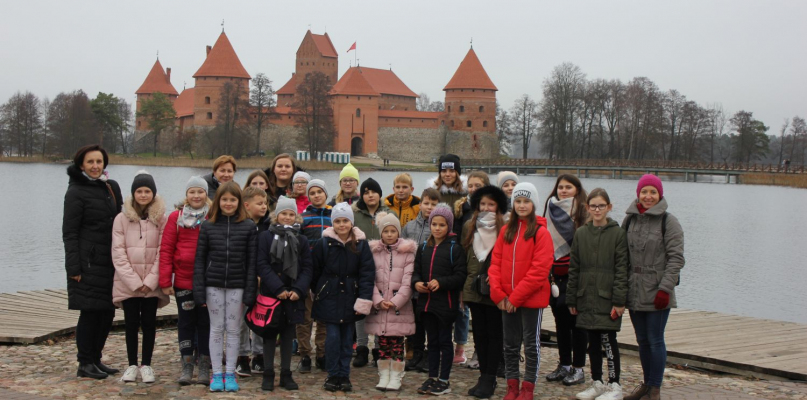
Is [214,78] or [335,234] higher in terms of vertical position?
[214,78]

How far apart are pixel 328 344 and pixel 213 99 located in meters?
50.4

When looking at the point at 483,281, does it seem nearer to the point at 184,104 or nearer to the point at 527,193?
the point at 527,193

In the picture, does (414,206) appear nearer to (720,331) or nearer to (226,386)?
(226,386)

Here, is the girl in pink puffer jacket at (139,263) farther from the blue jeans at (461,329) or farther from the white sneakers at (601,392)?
the white sneakers at (601,392)

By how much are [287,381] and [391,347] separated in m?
0.60

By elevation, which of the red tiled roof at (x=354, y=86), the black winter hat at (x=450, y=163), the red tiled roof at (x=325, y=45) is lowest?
the black winter hat at (x=450, y=163)

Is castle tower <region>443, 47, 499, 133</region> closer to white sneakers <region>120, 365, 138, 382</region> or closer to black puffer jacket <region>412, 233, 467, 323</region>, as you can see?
black puffer jacket <region>412, 233, 467, 323</region>

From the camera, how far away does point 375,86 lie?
61.0m

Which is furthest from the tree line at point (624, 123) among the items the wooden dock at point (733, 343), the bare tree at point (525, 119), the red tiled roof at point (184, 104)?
the wooden dock at point (733, 343)

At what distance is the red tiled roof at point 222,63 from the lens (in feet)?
172

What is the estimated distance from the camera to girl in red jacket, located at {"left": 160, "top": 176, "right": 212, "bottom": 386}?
4.17 metres

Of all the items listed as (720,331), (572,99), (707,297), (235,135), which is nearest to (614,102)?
(572,99)

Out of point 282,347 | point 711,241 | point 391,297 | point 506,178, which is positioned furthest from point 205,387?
point 711,241

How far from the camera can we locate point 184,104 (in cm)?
5903
